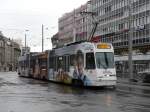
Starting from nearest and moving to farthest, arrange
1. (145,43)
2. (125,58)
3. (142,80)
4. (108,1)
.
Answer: (142,80) → (145,43) → (125,58) → (108,1)

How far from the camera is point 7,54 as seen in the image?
175000mm

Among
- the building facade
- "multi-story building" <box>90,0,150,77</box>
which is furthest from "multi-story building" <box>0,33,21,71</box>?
"multi-story building" <box>90,0,150,77</box>

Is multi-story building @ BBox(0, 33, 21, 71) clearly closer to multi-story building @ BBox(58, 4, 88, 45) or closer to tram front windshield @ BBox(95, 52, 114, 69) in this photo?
multi-story building @ BBox(58, 4, 88, 45)

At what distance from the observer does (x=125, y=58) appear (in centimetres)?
7588

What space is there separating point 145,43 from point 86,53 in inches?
1587

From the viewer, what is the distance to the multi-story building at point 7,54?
166 meters

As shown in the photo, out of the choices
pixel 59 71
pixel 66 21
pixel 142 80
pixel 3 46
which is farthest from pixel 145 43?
pixel 3 46

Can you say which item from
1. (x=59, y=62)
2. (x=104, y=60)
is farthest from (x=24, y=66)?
(x=104, y=60)

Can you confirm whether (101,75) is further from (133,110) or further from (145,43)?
(145,43)

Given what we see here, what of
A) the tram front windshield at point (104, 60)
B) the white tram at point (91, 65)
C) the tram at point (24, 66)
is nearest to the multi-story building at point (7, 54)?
the tram at point (24, 66)

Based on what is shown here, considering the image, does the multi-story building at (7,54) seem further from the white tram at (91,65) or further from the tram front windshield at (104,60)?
the tram front windshield at (104,60)

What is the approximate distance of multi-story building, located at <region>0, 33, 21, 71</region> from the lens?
16588cm

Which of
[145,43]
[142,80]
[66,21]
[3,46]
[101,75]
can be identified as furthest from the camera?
[3,46]

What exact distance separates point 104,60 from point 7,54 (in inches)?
5866
